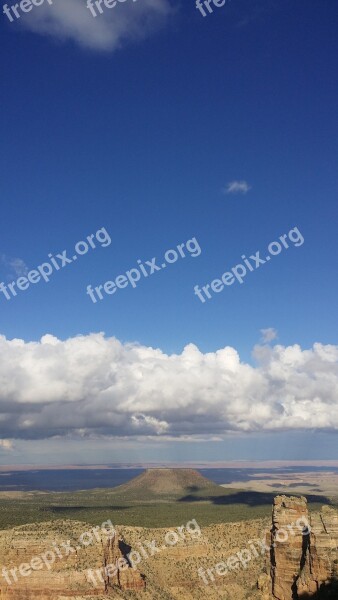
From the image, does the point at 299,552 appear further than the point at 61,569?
Yes

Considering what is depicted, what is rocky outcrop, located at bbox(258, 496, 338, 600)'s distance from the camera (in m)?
73.8

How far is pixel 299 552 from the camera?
81.6 metres

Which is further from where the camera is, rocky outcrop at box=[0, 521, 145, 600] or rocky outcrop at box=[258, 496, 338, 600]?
rocky outcrop at box=[0, 521, 145, 600]

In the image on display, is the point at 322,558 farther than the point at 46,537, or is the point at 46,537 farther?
the point at 46,537

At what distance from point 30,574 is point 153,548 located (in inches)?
1244

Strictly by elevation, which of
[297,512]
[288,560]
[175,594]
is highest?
[297,512]

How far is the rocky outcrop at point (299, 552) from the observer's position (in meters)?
73.8

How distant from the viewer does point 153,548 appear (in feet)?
341

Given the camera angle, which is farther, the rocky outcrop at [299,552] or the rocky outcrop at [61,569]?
the rocky outcrop at [61,569]

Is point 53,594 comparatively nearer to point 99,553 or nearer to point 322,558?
point 99,553

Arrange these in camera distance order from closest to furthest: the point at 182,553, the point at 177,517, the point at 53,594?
the point at 53,594 → the point at 182,553 → the point at 177,517

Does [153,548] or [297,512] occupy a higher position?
[297,512]

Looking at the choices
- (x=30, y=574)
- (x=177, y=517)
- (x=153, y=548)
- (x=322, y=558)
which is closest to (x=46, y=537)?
(x=30, y=574)

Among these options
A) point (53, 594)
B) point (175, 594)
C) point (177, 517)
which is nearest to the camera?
point (53, 594)
